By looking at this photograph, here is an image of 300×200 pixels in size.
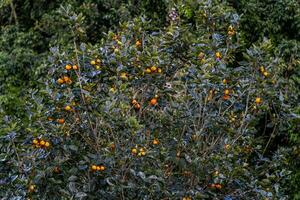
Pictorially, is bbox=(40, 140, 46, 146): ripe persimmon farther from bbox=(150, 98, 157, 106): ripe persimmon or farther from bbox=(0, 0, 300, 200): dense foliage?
bbox=(150, 98, 157, 106): ripe persimmon

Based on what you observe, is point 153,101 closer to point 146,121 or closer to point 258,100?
point 146,121

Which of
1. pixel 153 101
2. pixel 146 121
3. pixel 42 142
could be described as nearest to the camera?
pixel 42 142

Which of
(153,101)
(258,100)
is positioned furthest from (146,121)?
(258,100)

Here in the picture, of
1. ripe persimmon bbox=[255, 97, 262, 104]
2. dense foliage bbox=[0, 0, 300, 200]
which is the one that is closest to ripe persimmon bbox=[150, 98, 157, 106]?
dense foliage bbox=[0, 0, 300, 200]

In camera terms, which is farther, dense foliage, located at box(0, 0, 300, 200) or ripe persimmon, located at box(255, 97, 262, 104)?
ripe persimmon, located at box(255, 97, 262, 104)

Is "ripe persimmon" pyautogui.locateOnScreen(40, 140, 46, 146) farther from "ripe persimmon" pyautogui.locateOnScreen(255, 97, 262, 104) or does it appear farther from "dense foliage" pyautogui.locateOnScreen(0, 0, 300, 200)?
"ripe persimmon" pyautogui.locateOnScreen(255, 97, 262, 104)

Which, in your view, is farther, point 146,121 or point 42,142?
point 146,121

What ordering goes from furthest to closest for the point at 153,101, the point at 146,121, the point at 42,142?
the point at 146,121 → the point at 153,101 → the point at 42,142

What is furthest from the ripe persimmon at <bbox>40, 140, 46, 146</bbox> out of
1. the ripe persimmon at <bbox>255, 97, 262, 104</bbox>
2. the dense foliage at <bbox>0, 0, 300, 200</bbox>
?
the ripe persimmon at <bbox>255, 97, 262, 104</bbox>

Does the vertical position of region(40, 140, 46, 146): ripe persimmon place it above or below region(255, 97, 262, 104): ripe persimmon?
below

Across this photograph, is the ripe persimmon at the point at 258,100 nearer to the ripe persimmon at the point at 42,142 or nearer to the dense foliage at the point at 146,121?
the dense foliage at the point at 146,121

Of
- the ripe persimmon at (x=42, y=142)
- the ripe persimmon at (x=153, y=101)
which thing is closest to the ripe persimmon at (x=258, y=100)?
the ripe persimmon at (x=153, y=101)

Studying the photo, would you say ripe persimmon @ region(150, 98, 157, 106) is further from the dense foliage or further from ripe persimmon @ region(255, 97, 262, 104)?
ripe persimmon @ region(255, 97, 262, 104)

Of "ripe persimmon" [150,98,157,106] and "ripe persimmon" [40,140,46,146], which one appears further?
"ripe persimmon" [150,98,157,106]
